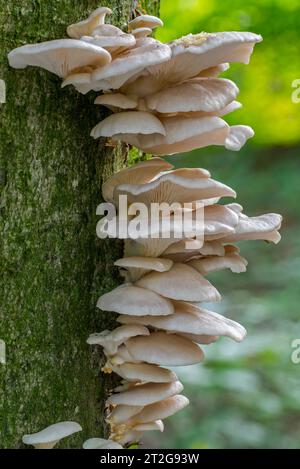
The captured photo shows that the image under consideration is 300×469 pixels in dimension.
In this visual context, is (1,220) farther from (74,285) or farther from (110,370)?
(110,370)

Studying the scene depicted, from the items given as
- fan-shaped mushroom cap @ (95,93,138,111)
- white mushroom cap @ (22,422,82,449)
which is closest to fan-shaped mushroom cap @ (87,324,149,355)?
white mushroom cap @ (22,422,82,449)

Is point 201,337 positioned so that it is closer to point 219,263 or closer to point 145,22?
point 219,263

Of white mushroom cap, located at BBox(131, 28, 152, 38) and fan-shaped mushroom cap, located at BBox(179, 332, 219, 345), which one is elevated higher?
white mushroom cap, located at BBox(131, 28, 152, 38)

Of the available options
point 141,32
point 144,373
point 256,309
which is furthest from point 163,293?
point 256,309

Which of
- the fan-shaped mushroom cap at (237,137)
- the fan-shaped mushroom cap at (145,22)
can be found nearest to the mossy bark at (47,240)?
the fan-shaped mushroom cap at (145,22)

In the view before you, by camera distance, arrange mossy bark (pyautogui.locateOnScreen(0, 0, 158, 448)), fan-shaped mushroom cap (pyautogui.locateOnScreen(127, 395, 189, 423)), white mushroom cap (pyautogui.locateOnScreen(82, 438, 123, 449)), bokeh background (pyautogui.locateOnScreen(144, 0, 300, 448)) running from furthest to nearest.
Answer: bokeh background (pyautogui.locateOnScreen(144, 0, 300, 448)), fan-shaped mushroom cap (pyautogui.locateOnScreen(127, 395, 189, 423)), white mushroom cap (pyautogui.locateOnScreen(82, 438, 123, 449)), mossy bark (pyautogui.locateOnScreen(0, 0, 158, 448))

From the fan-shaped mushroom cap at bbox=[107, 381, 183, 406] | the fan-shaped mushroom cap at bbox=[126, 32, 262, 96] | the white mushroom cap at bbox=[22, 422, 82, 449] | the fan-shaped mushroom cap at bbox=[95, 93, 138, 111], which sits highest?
the fan-shaped mushroom cap at bbox=[126, 32, 262, 96]

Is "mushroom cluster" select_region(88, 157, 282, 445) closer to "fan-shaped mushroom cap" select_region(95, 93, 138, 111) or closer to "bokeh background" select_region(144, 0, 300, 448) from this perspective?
"fan-shaped mushroom cap" select_region(95, 93, 138, 111)

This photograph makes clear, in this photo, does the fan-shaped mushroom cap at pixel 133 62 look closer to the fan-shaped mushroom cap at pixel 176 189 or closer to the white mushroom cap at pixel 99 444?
the fan-shaped mushroom cap at pixel 176 189
